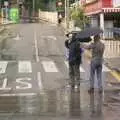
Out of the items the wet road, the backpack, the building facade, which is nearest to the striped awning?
the building facade

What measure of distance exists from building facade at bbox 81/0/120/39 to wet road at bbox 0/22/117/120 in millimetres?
3231

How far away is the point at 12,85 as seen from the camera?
19.0 metres

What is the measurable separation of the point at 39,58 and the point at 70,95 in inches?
534

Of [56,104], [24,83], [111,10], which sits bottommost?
[24,83]

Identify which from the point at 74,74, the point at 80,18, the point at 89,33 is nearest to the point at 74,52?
the point at 74,74

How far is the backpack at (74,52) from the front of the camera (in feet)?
60.7

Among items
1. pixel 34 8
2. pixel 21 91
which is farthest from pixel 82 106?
pixel 34 8

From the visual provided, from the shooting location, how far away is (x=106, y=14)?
3938 centimetres

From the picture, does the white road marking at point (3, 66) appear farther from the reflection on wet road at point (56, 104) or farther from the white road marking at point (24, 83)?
the reflection on wet road at point (56, 104)

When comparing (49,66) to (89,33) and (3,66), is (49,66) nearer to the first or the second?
(3,66)

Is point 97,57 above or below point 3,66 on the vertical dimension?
above

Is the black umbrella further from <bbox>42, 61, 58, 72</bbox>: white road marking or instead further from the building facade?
the building facade

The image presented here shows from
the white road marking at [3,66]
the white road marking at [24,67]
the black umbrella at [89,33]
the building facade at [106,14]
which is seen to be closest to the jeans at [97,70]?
the black umbrella at [89,33]

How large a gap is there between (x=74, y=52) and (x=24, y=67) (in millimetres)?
7075
